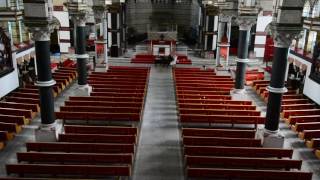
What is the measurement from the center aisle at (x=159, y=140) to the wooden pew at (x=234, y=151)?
0.74 metres

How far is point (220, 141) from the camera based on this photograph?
12.3m

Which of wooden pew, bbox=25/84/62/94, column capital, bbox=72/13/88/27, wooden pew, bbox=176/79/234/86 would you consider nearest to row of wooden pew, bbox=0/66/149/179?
wooden pew, bbox=25/84/62/94

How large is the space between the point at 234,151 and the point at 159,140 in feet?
10.8

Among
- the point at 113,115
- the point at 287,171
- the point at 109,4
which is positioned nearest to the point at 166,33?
the point at 109,4

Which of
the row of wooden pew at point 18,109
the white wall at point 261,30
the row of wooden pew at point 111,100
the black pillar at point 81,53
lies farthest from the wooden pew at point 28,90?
the white wall at point 261,30

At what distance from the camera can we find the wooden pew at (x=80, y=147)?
11344mm

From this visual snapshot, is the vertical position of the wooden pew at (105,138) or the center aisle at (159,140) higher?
the wooden pew at (105,138)

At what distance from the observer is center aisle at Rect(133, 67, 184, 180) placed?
36.6ft

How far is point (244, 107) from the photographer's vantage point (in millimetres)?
16000

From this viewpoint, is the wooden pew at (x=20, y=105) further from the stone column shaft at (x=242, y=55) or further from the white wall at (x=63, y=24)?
the white wall at (x=63, y=24)

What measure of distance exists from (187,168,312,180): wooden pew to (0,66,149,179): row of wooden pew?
2070 mm

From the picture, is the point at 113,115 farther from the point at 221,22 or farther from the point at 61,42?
the point at 61,42

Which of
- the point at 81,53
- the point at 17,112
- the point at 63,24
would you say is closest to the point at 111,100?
the point at 81,53

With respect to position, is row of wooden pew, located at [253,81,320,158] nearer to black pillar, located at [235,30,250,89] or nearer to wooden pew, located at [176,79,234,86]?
black pillar, located at [235,30,250,89]
